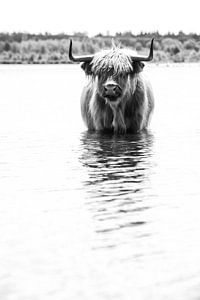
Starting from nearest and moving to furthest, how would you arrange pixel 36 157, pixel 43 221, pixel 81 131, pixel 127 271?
pixel 127 271 < pixel 43 221 < pixel 36 157 < pixel 81 131

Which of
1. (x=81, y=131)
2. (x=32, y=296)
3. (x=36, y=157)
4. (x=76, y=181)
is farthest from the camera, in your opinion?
(x=81, y=131)

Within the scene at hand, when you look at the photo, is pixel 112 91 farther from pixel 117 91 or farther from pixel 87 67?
pixel 87 67

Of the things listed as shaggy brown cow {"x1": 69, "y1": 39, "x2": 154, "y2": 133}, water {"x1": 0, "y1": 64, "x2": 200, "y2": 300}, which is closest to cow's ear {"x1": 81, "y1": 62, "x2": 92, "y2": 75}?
shaggy brown cow {"x1": 69, "y1": 39, "x2": 154, "y2": 133}

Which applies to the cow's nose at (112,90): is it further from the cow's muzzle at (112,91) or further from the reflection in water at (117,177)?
the reflection in water at (117,177)

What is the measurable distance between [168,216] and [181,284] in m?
1.57

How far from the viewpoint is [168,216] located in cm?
575

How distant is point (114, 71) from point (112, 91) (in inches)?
14.2

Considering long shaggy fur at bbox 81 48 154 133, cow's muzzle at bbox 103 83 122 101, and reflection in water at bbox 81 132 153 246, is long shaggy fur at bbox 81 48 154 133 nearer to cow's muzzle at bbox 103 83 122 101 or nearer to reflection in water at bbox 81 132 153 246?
cow's muzzle at bbox 103 83 122 101

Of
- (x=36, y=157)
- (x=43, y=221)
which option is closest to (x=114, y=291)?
(x=43, y=221)

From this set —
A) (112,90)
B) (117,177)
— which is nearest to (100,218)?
(117,177)

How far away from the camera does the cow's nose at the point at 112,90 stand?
35.9ft

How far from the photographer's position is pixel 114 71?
11.2 meters

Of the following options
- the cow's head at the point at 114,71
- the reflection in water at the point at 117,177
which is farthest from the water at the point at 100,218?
the cow's head at the point at 114,71

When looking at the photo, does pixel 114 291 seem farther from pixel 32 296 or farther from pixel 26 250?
pixel 26 250
